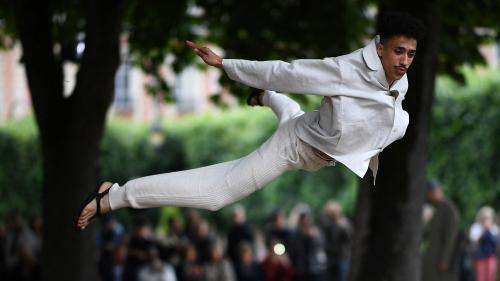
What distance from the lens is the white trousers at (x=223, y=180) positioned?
7156mm

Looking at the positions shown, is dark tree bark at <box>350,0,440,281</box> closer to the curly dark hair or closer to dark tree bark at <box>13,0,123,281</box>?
dark tree bark at <box>13,0,123,281</box>

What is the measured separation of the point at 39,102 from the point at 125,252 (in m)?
5.65

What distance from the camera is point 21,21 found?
12.2 m

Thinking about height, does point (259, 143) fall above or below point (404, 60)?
below

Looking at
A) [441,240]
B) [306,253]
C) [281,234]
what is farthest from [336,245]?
[441,240]

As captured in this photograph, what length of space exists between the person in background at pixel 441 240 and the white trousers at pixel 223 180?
5583mm

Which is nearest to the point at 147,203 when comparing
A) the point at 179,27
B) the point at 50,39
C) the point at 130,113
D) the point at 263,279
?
the point at 50,39

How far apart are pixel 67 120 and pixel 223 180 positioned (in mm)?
5323

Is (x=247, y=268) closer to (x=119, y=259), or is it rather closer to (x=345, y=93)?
(x=119, y=259)

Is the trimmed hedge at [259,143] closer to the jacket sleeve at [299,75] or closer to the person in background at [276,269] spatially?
the person in background at [276,269]

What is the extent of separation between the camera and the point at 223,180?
7.18 metres

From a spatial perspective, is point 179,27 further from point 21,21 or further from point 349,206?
point 349,206

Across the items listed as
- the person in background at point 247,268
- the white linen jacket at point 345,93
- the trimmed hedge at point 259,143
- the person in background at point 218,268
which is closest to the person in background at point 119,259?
the person in background at point 218,268

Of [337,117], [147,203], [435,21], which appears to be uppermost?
[435,21]
